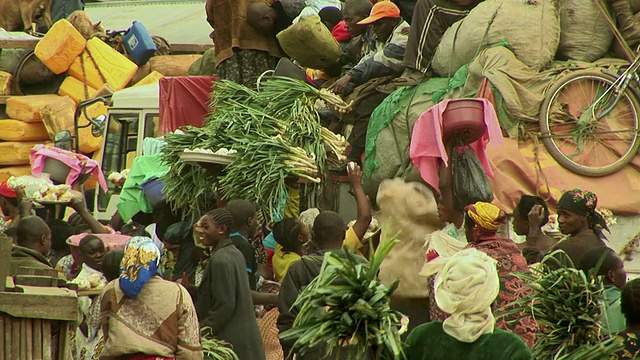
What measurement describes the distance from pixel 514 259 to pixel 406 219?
4.47ft

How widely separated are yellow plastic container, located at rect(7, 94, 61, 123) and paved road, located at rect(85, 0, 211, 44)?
10.6 ft

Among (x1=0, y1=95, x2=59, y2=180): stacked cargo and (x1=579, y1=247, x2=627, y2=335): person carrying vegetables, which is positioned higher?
(x1=579, y1=247, x2=627, y2=335): person carrying vegetables

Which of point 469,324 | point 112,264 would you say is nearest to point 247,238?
point 112,264

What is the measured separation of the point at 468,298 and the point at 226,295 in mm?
3155

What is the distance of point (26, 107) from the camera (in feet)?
58.3

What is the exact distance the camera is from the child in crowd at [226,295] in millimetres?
8422

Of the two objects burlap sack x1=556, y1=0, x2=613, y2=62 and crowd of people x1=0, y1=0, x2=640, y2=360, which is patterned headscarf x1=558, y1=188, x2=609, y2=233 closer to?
crowd of people x1=0, y1=0, x2=640, y2=360

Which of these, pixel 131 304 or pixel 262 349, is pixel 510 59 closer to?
pixel 262 349

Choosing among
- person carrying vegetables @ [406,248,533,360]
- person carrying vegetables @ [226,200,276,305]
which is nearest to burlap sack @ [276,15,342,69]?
person carrying vegetables @ [226,200,276,305]

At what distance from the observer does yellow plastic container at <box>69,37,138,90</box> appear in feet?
59.7

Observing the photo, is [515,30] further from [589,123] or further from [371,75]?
[371,75]

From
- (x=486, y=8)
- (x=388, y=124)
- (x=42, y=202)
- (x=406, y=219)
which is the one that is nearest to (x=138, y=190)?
(x=42, y=202)

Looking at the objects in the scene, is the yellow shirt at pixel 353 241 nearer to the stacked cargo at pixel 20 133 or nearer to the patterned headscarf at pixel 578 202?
the patterned headscarf at pixel 578 202

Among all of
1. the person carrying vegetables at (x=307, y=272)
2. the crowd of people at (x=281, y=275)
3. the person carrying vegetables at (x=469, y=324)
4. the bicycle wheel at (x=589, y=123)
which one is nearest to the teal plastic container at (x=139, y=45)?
the crowd of people at (x=281, y=275)
